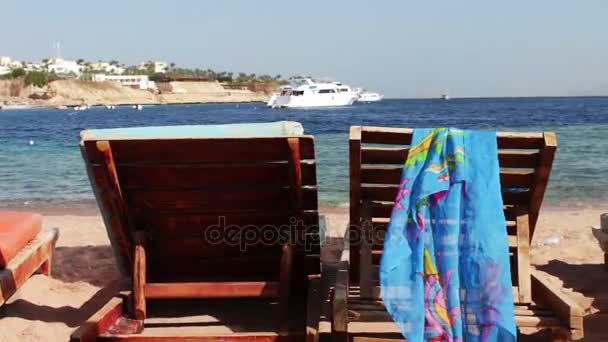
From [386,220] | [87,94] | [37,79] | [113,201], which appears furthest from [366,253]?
[37,79]

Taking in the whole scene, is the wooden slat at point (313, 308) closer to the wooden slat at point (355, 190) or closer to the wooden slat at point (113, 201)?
the wooden slat at point (355, 190)

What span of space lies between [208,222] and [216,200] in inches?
7.1

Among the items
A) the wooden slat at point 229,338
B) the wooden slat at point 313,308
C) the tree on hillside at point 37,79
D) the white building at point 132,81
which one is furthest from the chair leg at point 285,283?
the white building at point 132,81

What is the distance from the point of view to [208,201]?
12.9 feet

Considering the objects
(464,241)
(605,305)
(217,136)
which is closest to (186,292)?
(217,136)

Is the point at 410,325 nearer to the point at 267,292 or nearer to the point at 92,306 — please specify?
the point at 267,292

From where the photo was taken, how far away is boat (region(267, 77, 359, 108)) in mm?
73938

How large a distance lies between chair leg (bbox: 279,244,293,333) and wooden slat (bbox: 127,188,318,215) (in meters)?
0.27

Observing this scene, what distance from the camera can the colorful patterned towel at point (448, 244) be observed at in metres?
3.24

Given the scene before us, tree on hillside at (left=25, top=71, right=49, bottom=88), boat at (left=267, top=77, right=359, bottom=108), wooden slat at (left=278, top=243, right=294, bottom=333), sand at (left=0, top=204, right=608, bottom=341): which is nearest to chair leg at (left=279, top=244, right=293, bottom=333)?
wooden slat at (left=278, top=243, right=294, bottom=333)

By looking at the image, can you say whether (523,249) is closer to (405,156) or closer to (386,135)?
(405,156)

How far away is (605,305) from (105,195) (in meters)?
3.29

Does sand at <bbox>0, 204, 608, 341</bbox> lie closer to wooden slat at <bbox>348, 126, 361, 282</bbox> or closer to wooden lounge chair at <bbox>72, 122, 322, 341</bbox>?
wooden lounge chair at <bbox>72, 122, 322, 341</bbox>

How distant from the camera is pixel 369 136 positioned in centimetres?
339
